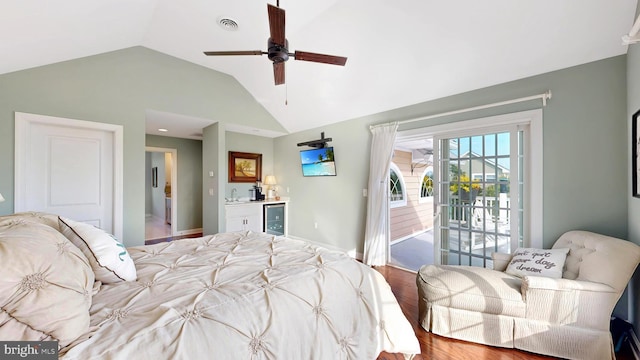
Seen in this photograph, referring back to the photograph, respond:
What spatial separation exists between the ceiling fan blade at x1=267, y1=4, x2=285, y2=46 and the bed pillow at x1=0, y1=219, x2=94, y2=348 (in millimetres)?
1770

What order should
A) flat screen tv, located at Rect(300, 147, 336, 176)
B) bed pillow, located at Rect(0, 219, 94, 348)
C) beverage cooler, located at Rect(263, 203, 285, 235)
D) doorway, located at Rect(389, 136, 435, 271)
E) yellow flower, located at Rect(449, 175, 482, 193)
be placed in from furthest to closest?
beverage cooler, located at Rect(263, 203, 285, 235) → doorway, located at Rect(389, 136, 435, 271) → flat screen tv, located at Rect(300, 147, 336, 176) → yellow flower, located at Rect(449, 175, 482, 193) → bed pillow, located at Rect(0, 219, 94, 348)

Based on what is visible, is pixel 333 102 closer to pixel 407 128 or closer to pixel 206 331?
pixel 407 128

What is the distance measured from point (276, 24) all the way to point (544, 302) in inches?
112

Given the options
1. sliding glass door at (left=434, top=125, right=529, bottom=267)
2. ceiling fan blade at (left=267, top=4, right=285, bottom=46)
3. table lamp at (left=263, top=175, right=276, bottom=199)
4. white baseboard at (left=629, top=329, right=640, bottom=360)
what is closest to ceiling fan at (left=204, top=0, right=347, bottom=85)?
ceiling fan blade at (left=267, top=4, right=285, bottom=46)

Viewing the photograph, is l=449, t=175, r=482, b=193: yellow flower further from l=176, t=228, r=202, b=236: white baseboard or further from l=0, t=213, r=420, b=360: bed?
l=176, t=228, r=202, b=236: white baseboard

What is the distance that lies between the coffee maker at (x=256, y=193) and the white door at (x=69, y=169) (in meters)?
2.33

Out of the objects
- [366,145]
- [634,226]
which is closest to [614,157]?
[634,226]

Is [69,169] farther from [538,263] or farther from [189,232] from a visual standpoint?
[538,263]

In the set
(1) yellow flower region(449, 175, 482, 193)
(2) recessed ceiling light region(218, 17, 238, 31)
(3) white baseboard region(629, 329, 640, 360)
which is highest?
(2) recessed ceiling light region(218, 17, 238, 31)

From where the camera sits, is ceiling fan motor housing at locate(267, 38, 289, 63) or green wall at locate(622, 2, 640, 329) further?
ceiling fan motor housing at locate(267, 38, 289, 63)

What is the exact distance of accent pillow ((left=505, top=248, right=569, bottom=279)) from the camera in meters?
1.97

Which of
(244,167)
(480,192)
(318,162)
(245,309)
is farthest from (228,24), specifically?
(480,192)

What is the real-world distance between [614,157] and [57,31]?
5126 mm

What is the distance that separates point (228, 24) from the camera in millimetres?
2820
